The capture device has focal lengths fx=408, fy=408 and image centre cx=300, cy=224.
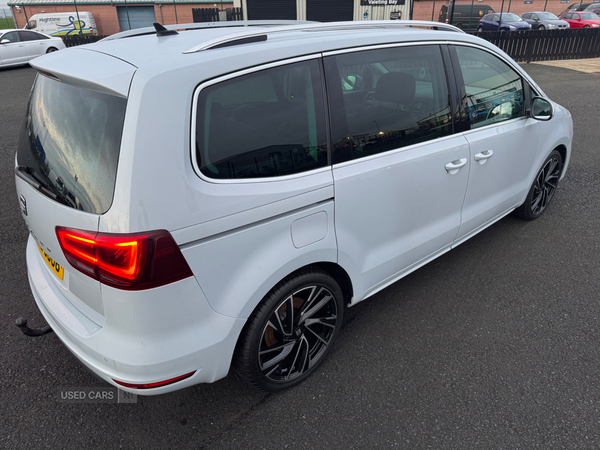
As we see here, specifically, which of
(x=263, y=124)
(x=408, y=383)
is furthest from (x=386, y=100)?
(x=408, y=383)

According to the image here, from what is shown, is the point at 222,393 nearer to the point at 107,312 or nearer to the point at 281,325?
the point at 281,325

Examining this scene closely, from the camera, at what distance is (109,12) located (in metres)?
34.0

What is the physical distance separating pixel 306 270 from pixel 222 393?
2.82 feet

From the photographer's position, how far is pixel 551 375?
2.33 meters

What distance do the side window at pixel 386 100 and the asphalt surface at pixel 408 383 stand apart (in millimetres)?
1226

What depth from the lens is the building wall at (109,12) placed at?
3377 cm

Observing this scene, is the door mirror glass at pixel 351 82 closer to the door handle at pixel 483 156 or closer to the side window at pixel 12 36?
the door handle at pixel 483 156

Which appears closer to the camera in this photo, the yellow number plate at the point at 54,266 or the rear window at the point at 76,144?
the rear window at the point at 76,144

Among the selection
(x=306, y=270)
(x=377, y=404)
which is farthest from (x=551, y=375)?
(x=306, y=270)

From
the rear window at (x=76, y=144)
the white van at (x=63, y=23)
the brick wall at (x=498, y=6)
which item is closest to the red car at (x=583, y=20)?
the brick wall at (x=498, y=6)

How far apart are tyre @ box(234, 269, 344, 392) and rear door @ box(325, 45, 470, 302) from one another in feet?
0.66

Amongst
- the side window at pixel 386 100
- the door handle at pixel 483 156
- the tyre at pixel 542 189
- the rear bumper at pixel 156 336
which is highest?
the side window at pixel 386 100

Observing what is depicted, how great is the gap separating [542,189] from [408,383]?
2759 mm

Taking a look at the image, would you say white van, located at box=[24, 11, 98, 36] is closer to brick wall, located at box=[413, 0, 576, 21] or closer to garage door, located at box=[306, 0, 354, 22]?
garage door, located at box=[306, 0, 354, 22]
